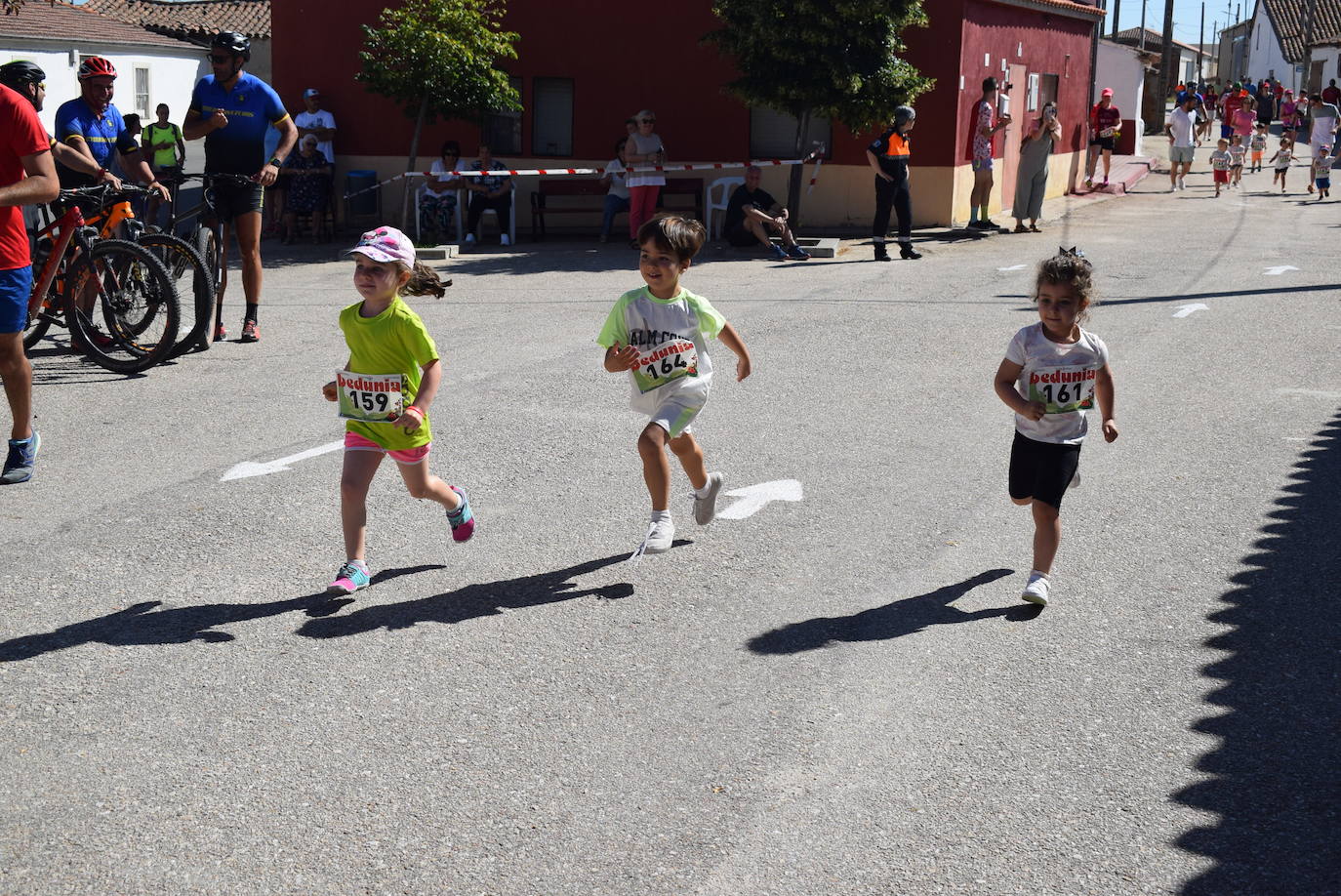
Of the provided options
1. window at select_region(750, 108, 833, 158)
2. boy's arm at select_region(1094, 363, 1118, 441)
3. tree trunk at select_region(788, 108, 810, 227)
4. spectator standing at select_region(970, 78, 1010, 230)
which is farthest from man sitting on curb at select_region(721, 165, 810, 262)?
boy's arm at select_region(1094, 363, 1118, 441)

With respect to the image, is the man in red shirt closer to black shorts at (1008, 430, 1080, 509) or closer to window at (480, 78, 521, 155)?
black shorts at (1008, 430, 1080, 509)

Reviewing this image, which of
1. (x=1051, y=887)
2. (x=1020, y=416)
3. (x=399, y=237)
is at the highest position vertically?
(x=399, y=237)

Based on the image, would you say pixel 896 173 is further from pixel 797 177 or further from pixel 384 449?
pixel 384 449

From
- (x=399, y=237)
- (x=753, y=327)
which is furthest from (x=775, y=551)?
(x=753, y=327)

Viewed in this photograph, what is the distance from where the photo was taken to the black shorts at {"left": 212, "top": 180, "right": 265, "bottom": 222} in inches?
414

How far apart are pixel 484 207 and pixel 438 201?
0.62m

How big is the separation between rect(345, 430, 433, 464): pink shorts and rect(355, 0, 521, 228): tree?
1520cm

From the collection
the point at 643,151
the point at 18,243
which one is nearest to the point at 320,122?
the point at 643,151

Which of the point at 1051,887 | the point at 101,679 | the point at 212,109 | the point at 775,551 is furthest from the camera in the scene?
the point at 212,109

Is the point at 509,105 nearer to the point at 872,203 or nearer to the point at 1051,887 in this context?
the point at 872,203

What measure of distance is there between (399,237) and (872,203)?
16.8 meters

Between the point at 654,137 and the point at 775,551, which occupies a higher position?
the point at 654,137

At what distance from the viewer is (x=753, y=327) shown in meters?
12.2

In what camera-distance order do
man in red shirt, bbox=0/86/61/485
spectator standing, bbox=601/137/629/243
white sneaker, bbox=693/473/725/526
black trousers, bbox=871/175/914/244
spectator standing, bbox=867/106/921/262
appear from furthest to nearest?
1. spectator standing, bbox=601/137/629/243
2. spectator standing, bbox=867/106/921/262
3. black trousers, bbox=871/175/914/244
4. man in red shirt, bbox=0/86/61/485
5. white sneaker, bbox=693/473/725/526
